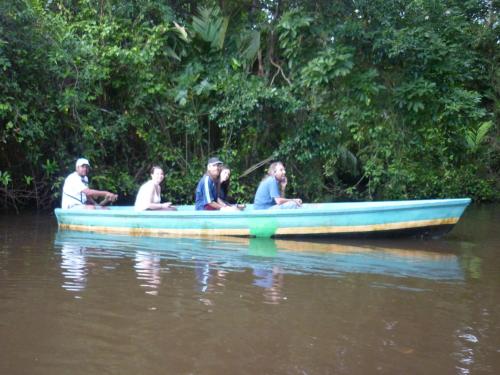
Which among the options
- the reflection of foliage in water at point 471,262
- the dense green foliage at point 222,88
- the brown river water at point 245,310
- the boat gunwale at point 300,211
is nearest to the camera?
the brown river water at point 245,310

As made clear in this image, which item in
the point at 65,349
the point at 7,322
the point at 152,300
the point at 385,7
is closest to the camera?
the point at 65,349

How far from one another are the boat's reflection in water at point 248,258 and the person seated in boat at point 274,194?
681 millimetres

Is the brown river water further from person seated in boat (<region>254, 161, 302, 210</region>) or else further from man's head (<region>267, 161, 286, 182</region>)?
man's head (<region>267, 161, 286, 182</region>)

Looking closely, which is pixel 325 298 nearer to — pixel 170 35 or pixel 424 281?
pixel 424 281

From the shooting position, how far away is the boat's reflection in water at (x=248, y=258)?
19.6ft

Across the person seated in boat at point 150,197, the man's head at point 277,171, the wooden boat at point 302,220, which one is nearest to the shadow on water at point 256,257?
the wooden boat at point 302,220

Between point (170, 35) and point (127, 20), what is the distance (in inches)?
33.3

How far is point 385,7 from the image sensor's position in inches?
395

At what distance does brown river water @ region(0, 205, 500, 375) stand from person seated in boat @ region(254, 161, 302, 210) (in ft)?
3.96

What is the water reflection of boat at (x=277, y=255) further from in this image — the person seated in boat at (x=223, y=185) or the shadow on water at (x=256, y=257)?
the person seated in boat at (x=223, y=185)

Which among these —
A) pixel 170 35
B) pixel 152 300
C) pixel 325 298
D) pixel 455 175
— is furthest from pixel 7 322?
pixel 455 175

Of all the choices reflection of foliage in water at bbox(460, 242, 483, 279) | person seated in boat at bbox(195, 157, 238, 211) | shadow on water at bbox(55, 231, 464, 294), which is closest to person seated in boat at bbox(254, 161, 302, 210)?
person seated in boat at bbox(195, 157, 238, 211)

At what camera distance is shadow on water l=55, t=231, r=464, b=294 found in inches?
249

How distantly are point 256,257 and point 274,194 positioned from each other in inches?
78.7
